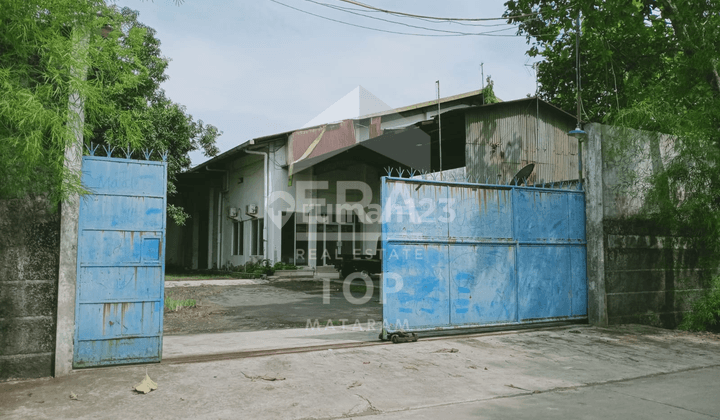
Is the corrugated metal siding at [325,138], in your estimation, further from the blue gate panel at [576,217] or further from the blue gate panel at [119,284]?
the blue gate panel at [119,284]

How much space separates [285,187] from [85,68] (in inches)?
556

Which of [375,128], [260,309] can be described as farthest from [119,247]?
[375,128]

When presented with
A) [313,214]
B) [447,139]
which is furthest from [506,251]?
[313,214]

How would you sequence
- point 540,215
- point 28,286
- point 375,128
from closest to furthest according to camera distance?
point 28,286
point 540,215
point 375,128

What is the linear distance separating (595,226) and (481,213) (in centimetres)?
206

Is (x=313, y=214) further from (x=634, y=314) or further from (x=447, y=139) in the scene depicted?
(x=634, y=314)

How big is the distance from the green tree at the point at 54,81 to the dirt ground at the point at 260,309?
12.3 feet

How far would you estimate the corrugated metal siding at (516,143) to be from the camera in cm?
1485

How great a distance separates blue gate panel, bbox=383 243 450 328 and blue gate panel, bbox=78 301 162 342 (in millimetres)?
2666

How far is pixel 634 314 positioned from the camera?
823cm

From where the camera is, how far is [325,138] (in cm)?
1731

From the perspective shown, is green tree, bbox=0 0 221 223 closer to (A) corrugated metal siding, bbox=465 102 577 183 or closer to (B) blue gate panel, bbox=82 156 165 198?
(B) blue gate panel, bbox=82 156 165 198

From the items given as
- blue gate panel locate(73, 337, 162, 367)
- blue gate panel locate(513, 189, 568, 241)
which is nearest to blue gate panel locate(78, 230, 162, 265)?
blue gate panel locate(73, 337, 162, 367)

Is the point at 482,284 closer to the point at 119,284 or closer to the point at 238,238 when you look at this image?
the point at 119,284
